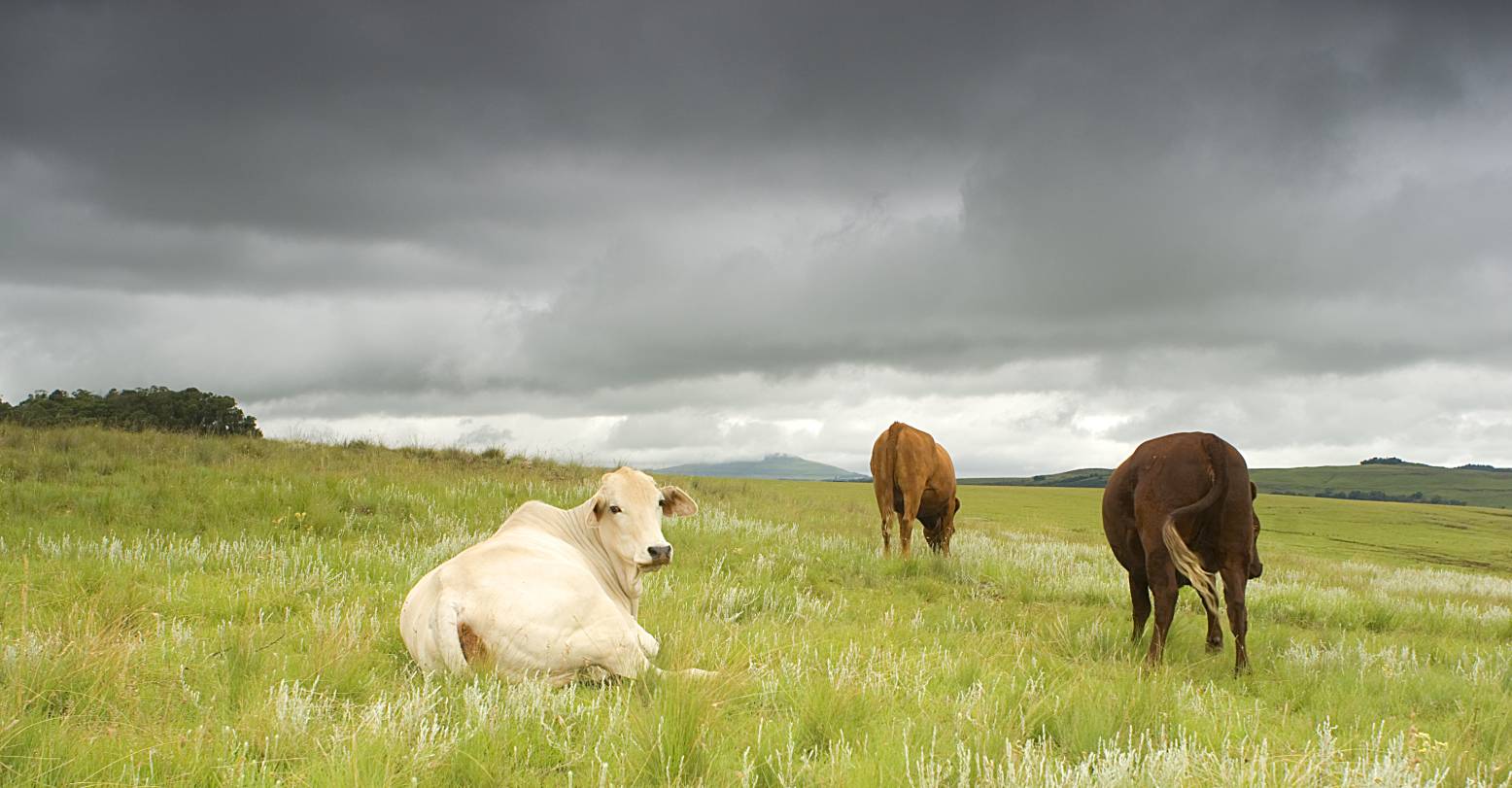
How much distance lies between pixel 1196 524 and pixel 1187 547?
0.73ft

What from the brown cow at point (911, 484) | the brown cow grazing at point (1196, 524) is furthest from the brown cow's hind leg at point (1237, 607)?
the brown cow at point (911, 484)

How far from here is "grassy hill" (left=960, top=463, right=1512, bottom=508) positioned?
414 ft

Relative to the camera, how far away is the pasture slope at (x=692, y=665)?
11.6 ft

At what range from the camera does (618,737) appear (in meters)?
3.82

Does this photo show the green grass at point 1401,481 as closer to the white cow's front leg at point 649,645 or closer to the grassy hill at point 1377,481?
the grassy hill at point 1377,481

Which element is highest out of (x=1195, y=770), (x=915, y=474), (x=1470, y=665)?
(x=915, y=474)

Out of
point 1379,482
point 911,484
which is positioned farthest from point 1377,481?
point 911,484

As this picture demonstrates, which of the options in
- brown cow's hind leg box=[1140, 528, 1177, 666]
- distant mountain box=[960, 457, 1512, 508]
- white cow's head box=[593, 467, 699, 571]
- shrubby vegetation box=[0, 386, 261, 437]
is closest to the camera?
white cow's head box=[593, 467, 699, 571]

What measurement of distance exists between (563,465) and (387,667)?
67.0 ft

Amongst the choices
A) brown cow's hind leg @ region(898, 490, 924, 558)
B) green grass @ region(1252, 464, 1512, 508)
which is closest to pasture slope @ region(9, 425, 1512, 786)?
brown cow's hind leg @ region(898, 490, 924, 558)

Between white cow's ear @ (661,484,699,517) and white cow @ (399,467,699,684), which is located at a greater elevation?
white cow's ear @ (661,484,699,517)

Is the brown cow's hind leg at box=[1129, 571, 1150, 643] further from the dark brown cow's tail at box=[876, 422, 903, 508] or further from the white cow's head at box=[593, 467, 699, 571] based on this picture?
the dark brown cow's tail at box=[876, 422, 903, 508]

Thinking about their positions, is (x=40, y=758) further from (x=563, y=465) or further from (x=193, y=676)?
(x=563, y=465)

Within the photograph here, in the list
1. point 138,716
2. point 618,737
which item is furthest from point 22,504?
point 618,737
